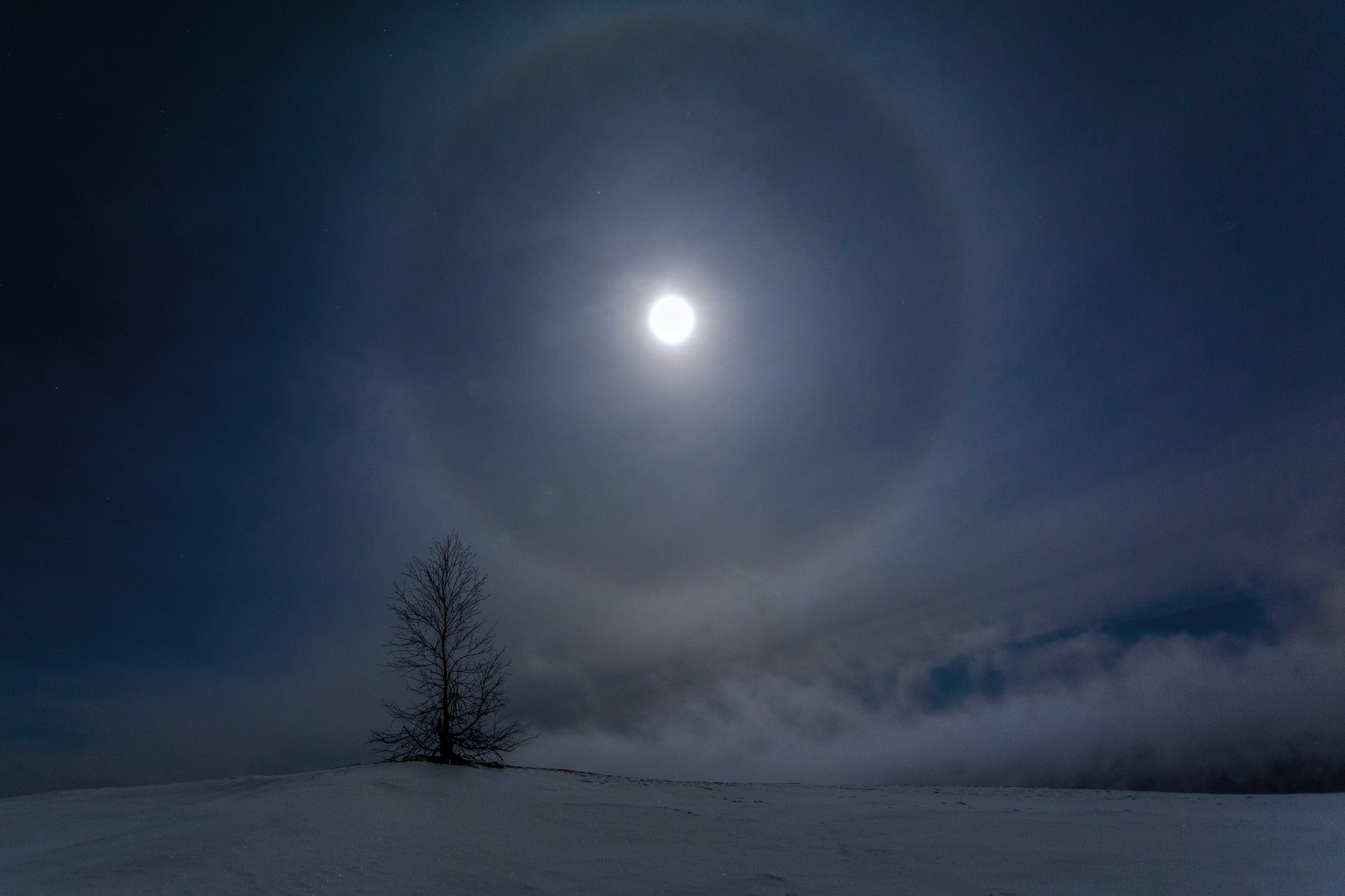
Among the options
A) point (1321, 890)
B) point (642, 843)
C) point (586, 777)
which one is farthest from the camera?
point (586, 777)

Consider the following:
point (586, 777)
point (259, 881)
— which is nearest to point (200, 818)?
point (259, 881)

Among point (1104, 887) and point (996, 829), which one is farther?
point (996, 829)

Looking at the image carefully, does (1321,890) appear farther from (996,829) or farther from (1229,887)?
(996,829)

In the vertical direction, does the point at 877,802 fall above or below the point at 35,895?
below

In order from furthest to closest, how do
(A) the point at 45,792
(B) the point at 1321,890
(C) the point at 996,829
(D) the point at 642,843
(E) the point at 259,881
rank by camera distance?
(A) the point at 45,792
(C) the point at 996,829
(D) the point at 642,843
(B) the point at 1321,890
(E) the point at 259,881

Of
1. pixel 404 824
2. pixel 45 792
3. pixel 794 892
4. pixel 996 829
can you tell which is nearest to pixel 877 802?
pixel 996 829

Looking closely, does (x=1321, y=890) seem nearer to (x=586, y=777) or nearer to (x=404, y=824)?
(x=404, y=824)

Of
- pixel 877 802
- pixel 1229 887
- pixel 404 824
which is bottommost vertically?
pixel 877 802
